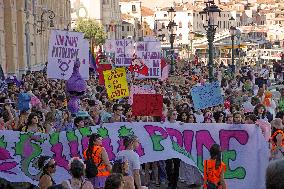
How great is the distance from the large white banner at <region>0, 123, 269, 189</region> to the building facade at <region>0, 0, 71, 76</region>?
906 inches

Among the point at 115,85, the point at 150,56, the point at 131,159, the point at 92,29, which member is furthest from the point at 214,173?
the point at 92,29

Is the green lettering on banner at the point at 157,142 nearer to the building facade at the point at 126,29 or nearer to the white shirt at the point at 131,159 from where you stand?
the white shirt at the point at 131,159

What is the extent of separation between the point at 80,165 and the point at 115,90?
28.3 feet

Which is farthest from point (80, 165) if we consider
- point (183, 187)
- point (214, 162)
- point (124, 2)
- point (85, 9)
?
point (124, 2)

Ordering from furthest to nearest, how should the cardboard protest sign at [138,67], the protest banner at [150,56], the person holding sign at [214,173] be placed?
the cardboard protest sign at [138,67], the protest banner at [150,56], the person holding sign at [214,173]

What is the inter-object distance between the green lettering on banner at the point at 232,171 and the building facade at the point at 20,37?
Result: 76.8 ft

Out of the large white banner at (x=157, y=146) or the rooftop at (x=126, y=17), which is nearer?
the large white banner at (x=157, y=146)

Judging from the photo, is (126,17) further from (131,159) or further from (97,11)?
(131,159)

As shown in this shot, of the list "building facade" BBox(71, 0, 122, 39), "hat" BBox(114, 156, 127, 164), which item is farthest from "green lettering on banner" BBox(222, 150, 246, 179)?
"building facade" BBox(71, 0, 122, 39)

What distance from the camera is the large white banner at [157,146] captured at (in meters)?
10.1

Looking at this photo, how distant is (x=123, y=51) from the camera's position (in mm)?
27797

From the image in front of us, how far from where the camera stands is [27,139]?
10.2m

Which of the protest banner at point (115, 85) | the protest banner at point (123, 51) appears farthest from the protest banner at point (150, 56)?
the protest banner at point (115, 85)

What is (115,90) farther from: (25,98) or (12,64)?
(12,64)
